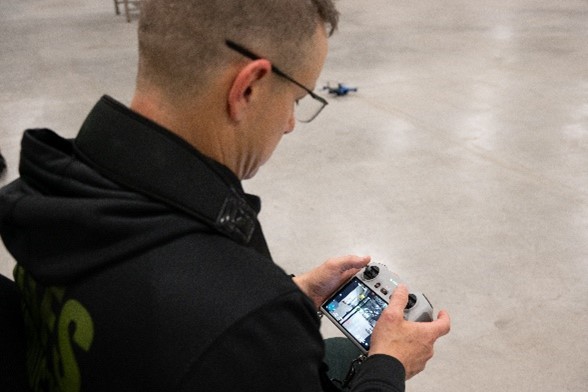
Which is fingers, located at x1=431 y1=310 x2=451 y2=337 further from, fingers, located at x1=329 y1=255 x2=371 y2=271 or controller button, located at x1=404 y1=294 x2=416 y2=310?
fingers, located at x1=329 y1=255 x2=371 y2=271

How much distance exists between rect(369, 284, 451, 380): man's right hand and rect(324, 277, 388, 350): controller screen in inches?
4.2

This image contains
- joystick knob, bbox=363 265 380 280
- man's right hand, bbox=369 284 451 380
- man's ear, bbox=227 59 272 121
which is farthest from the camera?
joystick knob, bbox=363 265 380 280

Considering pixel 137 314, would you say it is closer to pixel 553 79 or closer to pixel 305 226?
pixel 305 226

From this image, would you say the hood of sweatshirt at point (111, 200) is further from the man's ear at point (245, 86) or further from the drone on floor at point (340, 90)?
the drone on floor at point (340, 90)

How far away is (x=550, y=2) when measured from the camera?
27.2 feet

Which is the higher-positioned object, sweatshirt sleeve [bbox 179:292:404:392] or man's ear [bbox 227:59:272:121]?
man's ear [bbox 227:59:272:121]

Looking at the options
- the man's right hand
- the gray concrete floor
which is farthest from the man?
the gray concrete floor

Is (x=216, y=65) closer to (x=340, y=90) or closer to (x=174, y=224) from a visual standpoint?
(x=174, y=224)

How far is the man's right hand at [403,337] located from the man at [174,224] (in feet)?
1.16

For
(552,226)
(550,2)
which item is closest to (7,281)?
(552,226)

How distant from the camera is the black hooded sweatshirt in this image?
678 mm

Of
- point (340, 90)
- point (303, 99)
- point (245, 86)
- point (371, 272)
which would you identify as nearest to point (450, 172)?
point (340, 90)

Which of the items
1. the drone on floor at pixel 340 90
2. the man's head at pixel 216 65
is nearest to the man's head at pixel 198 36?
the man's head at pixel 216 65

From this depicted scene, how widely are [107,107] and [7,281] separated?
38 cm
